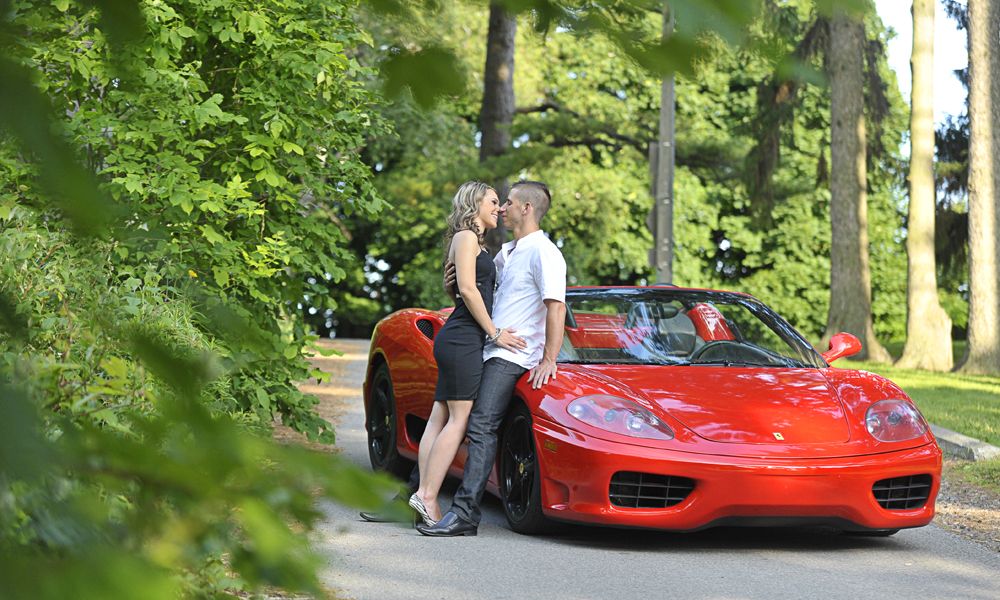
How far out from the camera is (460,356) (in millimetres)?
7230

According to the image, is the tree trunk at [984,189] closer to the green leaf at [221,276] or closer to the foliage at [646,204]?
the foliage at [646,204]

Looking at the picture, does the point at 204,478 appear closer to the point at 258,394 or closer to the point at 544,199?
the point at 544,199

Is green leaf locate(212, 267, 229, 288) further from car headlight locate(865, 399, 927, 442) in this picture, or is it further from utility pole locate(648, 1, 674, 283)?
utility pole locate(648, 1, 674, 283)

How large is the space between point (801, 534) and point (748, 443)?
3.47 feet

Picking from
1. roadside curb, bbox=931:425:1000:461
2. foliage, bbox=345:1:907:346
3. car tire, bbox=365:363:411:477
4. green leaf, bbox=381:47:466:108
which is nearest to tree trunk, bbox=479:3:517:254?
foliage, bbox=345:1:907:346

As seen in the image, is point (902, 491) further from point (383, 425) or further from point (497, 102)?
point (497, 102)


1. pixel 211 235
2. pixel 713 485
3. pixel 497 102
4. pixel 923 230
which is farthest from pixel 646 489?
pixel 923 230

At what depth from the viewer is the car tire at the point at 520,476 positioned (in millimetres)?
6867

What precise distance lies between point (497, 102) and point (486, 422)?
15660 millimetres

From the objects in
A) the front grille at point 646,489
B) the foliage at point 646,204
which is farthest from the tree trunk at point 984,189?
the front grille at point 646,489

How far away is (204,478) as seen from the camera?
159cm

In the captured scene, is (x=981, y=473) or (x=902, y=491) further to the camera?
(x=981, y=473)

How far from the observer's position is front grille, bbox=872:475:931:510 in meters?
6.79

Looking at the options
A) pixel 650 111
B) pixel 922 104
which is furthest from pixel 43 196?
pixel 650 111
